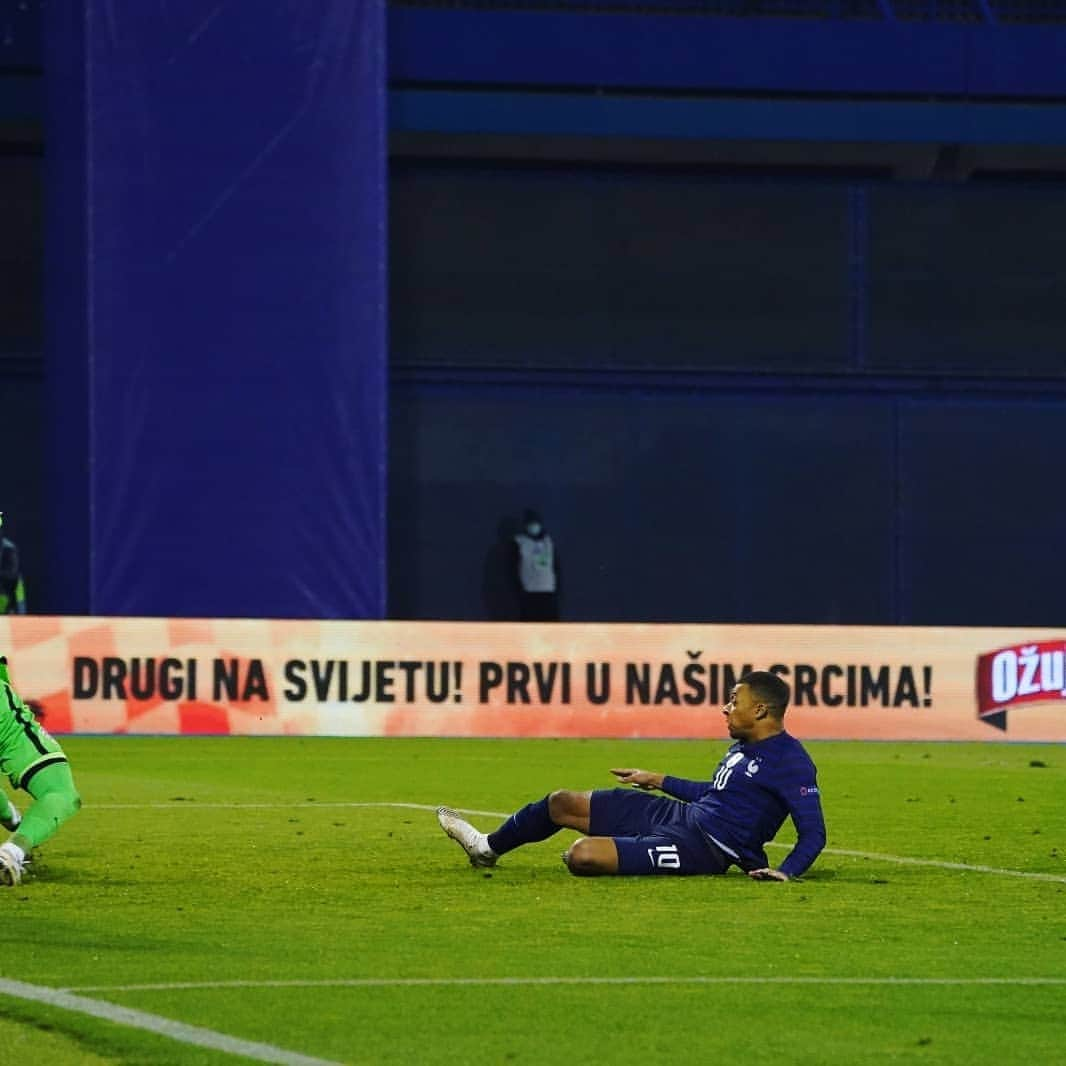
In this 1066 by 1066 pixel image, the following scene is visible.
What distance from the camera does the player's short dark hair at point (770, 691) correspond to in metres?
11.5

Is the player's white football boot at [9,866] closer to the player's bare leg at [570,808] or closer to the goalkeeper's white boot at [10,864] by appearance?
the goalkeeper's white boot at [10,864]

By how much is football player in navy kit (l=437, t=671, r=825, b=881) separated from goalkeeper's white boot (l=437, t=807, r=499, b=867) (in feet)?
1.69

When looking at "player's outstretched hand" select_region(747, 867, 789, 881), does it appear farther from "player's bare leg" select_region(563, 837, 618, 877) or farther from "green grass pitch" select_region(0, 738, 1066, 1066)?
"player's bare leg" select_region(563, 837, 618, 877)

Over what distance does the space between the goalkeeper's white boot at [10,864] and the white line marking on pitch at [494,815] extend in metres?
4.64

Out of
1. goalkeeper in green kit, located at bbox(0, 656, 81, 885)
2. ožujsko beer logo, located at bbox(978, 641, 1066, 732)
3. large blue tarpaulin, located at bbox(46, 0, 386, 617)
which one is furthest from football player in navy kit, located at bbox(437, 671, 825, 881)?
large blue tarpaulin, located at bbox(46, 0, 386, 617)

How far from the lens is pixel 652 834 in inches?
458

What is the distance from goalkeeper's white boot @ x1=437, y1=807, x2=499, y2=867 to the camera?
12.3 metres

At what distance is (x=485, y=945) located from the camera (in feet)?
30.9

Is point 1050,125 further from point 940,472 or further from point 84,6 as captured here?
point 84,6

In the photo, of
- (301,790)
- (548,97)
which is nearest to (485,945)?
(301,790)

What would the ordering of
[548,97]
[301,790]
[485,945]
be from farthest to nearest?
[548,97] → [301,790] → [485,945]

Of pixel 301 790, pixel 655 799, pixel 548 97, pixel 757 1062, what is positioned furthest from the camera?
pixel 548 97

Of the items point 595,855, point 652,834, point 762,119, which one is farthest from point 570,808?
point 762,119

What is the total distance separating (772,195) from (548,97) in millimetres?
3818
